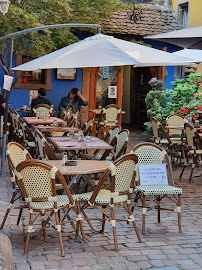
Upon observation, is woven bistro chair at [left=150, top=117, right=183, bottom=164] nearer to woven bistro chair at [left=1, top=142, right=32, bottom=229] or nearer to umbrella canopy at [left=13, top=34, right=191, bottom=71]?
umbrella canopy at [left=13, top=34, right=191, bottom=71]

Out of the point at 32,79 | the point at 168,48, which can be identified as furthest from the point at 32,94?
the point at 168,48

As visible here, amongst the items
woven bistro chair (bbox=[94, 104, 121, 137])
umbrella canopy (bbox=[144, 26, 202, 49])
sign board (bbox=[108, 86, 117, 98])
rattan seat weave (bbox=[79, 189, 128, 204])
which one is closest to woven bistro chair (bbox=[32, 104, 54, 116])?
woven bistro chair (bbox=[94, 104, 121, 137])

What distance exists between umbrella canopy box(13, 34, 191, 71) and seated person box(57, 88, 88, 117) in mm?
7553

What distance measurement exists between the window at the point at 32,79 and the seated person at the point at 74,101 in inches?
46.4

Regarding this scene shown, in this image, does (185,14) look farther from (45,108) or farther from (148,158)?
(148,158)

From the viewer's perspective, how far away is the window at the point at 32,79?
16.6m

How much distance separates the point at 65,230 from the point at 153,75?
12.7 metres

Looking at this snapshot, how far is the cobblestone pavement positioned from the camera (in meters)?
5.29

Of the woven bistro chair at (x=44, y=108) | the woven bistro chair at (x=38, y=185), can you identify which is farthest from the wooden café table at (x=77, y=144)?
the woven bistro chair at (x=44, y=108)

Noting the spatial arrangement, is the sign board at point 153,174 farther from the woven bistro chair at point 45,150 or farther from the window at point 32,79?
the window at point 32,79

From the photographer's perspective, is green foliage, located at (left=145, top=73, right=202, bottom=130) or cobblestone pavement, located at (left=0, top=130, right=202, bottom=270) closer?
cobblestone pavement, located at (left=0, top=130, right=202, bottom=270)

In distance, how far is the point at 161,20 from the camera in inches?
736

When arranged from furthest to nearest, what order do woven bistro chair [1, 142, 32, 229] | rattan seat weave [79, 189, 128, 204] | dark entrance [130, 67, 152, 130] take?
dark entrance [130, 67, 152, 130], woven bistro chair [1, 142, 32, 229], rattan seat weave [79, 189, 128, 204]

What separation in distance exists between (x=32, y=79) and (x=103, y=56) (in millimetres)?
9593
